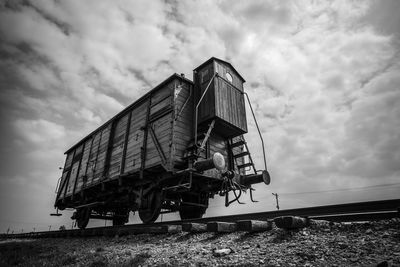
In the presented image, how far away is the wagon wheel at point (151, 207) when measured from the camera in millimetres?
8844

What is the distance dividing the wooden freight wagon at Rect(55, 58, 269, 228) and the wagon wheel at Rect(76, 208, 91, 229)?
A: 11 cm

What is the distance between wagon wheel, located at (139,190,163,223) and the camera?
8844 mm

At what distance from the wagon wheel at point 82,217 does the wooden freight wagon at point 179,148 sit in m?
0.11

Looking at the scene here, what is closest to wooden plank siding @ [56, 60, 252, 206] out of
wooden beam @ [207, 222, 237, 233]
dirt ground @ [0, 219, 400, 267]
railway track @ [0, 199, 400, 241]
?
railway track @ [0, 199, 400, 241]

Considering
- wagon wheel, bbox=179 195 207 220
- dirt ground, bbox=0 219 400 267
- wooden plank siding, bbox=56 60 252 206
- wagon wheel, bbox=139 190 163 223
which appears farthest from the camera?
wagon wheel, bbox=179 195 207 220

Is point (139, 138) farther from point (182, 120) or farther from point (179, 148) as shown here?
point (179, 148)

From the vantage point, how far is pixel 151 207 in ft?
29.9

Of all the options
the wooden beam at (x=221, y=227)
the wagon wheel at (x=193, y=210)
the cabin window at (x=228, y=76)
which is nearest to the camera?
the wooden beam at (x=221, y=227)

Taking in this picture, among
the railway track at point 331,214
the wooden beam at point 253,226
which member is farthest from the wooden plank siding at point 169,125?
the wooden beam at point 253,226

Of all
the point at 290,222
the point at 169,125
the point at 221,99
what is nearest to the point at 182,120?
the point at 169,125

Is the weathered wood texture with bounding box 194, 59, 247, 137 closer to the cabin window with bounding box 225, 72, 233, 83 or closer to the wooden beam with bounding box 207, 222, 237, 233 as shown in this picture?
the cabin window with bounding box 225, 72, 233, 83

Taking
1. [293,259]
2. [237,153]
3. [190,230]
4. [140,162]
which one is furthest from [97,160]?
[293,259]

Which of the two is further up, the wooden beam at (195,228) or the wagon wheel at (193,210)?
the wagon wheel at (193,210)

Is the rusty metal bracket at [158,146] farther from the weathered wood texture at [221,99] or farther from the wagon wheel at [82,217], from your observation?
the wagon wheel at [82,217]
